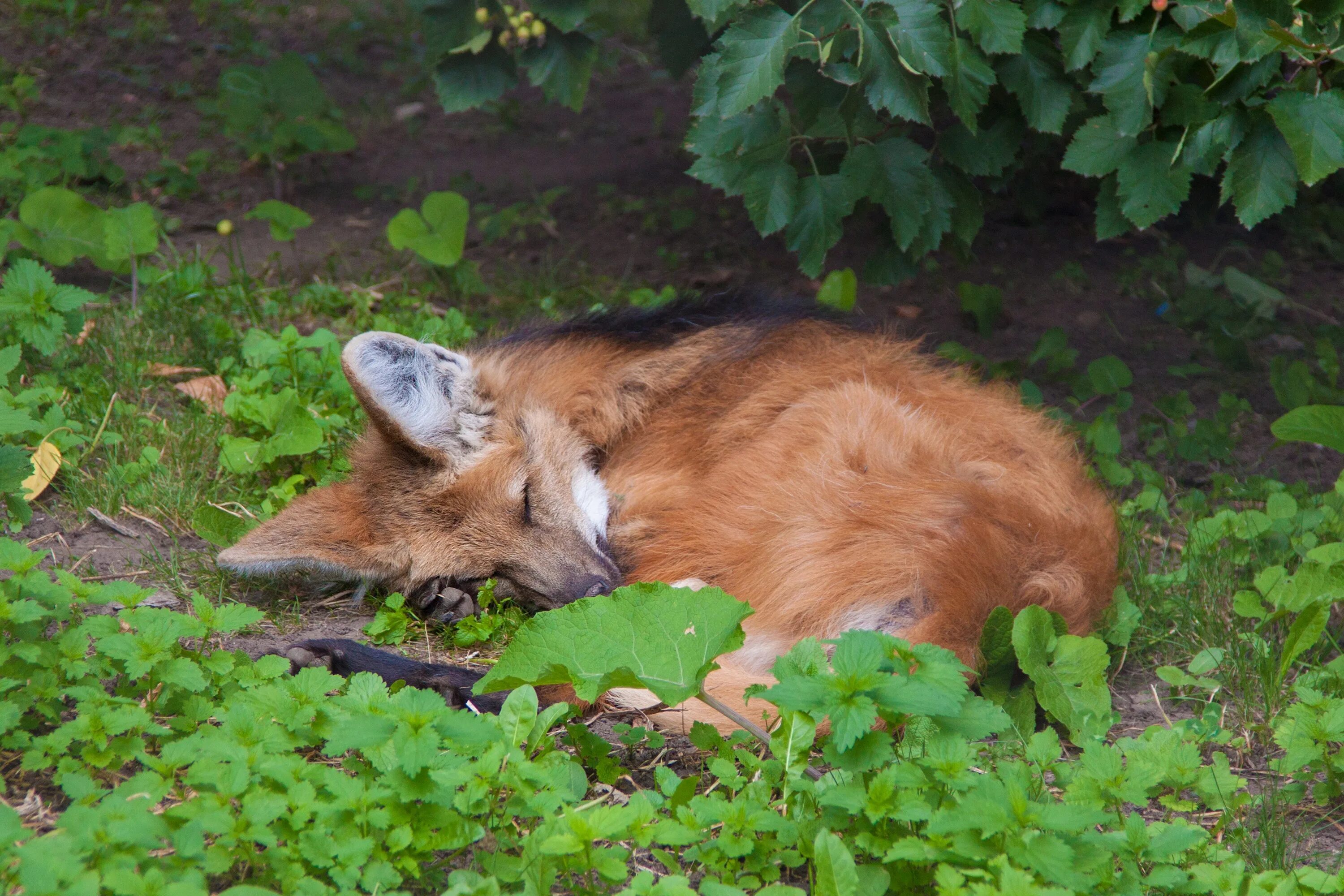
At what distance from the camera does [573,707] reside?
2381mm

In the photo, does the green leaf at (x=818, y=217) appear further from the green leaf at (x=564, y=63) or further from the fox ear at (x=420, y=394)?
the fox ear at (x=420, y=394)

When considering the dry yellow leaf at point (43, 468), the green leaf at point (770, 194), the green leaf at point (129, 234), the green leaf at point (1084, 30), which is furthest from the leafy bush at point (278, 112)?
the green leaf at point (1084, 30)

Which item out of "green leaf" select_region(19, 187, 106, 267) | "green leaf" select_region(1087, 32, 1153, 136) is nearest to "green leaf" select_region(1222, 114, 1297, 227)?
"green leaf" select_region(1087, 32, 1153, 136)

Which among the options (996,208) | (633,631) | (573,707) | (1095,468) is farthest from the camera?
(996,208)

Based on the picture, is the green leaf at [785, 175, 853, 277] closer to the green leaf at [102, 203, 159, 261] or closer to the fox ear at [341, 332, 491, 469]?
the fox ear at [341, 332, 491, 469]

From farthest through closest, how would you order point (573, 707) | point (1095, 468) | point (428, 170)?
point (428, 170) → point (1095, 468) → point (573, 707)

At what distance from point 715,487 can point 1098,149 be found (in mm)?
1686

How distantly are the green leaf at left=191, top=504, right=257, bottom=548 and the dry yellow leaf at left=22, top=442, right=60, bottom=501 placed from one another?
43cm

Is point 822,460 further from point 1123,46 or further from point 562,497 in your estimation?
point 1123,46

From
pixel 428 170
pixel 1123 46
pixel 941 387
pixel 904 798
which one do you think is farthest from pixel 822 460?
pixel 428 170

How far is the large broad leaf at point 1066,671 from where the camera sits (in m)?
2.32

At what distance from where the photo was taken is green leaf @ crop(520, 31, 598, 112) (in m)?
4.05

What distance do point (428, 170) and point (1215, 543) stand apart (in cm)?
450

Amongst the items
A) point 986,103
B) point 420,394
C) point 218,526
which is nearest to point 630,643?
point 420,394
